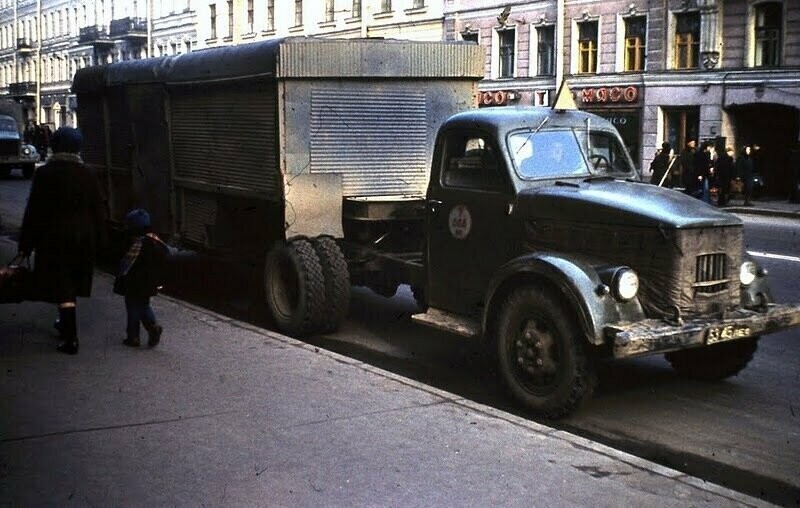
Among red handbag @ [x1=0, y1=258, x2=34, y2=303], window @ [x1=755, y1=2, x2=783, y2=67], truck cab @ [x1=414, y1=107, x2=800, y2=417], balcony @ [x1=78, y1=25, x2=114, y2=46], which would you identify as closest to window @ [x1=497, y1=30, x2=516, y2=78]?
window @ [x1=755, y1=2, x2=783, y2=67]

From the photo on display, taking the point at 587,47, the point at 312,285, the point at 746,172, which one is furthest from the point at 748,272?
the point at 587,47

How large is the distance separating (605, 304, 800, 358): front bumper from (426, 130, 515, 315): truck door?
143 centimetres

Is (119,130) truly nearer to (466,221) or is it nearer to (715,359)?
(466,221)

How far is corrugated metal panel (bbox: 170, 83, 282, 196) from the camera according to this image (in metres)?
10.1

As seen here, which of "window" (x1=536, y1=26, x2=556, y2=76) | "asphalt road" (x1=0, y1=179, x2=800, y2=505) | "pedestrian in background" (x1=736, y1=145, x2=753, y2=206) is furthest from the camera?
Result: "window" (x1=536, y1=26, x2=556, y2=76)

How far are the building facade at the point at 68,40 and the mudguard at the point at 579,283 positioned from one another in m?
55.0

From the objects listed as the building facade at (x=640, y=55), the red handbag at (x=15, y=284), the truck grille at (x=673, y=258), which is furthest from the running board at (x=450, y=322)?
the building facade at (x=640, y=55)

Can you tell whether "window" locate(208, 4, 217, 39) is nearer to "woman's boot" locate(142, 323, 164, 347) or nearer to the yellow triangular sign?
"woman's boot" locate(142, 323, 164, 347)

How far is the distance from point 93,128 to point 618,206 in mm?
10572

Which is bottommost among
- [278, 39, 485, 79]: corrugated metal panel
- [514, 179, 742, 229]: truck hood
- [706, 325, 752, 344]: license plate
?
[706, 325, 752, 344]: license plate

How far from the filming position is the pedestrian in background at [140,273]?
8406 millimetres

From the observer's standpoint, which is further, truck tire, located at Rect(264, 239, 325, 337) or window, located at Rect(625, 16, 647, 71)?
window, located at Rect(625, 16, 647, 71)

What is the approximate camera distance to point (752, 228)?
69.7 ft

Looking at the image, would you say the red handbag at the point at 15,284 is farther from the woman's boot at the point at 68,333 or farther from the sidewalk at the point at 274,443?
the sidewalk at the point at 274,443
